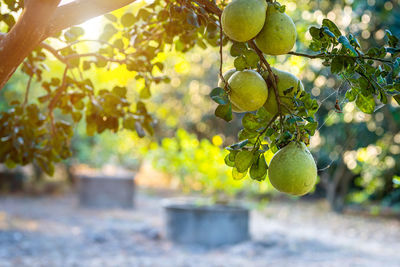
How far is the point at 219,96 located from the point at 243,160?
173 millimetres

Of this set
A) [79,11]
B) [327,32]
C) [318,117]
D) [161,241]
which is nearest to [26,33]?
[79,11]

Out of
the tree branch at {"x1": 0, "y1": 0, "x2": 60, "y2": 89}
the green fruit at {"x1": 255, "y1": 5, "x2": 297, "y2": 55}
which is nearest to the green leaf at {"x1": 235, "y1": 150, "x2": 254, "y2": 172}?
the green fruit at {"x1": 255, "y1": 5, "x2": 297, "y2": 55}

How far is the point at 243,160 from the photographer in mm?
1012

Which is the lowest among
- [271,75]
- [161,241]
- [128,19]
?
[161,241]

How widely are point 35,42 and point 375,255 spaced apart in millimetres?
5274

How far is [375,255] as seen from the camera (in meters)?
5.20

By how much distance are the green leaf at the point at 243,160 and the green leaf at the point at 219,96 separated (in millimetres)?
139

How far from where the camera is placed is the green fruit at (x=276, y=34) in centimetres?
99

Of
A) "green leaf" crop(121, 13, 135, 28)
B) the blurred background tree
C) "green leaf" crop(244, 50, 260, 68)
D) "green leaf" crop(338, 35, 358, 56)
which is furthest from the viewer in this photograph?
the blurred background tree

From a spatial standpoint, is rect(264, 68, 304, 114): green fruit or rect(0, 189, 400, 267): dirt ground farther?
rect(0, 189, 400, 267): dirt ground

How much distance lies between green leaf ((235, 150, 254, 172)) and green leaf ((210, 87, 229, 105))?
139 millimetres

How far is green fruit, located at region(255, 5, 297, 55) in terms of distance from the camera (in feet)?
3.23

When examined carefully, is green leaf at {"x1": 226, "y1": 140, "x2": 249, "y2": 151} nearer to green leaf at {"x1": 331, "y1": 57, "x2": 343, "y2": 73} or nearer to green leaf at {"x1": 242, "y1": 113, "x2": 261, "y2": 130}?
green leaf at {"x1": 242, "y1": 113, "x2": 261, "y2": 130}

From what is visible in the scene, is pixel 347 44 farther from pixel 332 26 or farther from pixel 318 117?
pixel 318 117
